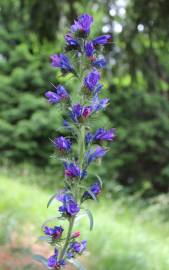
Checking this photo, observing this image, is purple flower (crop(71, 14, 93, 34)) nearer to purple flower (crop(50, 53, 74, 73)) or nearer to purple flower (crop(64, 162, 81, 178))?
purple flower (crop(50, 53, 74, 73))

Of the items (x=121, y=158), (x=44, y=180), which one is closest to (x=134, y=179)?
(x=121, y=158)

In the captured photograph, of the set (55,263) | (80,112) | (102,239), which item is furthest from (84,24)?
(102,239)

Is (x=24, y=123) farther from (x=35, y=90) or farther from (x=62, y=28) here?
(x=62, y=28)

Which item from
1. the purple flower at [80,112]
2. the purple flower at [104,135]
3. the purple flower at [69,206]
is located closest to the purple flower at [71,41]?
the purple flower at [80,112]

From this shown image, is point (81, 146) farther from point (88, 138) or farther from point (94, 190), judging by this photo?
point (94, 190)

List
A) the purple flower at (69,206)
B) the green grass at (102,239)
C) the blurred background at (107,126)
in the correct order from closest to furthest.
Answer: the purple flower at (69,206) → the green grass at (102,239) → the blurred background at (107,126)

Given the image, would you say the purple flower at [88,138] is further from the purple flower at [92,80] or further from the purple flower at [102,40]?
the purple flower at [102,40]

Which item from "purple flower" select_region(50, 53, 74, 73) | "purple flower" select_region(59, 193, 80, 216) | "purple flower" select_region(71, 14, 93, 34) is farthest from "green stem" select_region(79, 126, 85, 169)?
"purple flower" select_region(71, 14, 93, 34)
